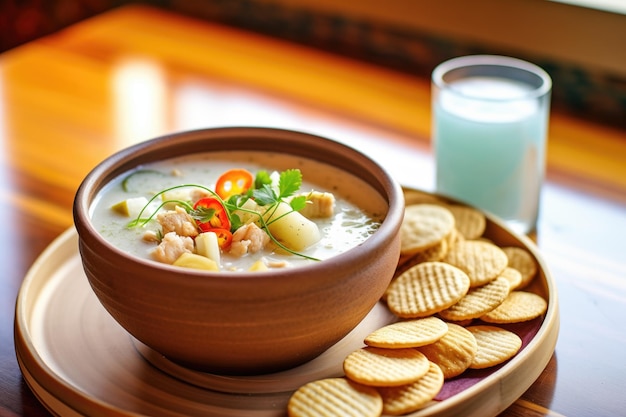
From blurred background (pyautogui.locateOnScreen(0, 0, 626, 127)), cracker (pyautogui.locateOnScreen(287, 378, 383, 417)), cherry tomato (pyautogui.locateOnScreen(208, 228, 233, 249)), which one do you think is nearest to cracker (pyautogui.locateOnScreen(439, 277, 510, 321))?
cracker (pyautogui.locateOnScreen(287, 378, 383, 417))

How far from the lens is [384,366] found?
1.29m

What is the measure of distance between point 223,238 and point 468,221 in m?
0.59

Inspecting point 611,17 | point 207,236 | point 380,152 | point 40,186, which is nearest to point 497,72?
point 380,152

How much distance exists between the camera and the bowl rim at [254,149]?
121 cm

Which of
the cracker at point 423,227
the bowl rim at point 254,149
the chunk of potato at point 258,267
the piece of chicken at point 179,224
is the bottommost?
the cracker at point 423,227

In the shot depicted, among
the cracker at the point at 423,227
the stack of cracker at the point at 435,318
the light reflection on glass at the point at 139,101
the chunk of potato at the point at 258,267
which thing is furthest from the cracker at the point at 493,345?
the light reflection on glass at the point at 139,101

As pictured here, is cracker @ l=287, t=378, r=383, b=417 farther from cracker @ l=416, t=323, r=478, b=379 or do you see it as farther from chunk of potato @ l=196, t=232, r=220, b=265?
chunk of potato @ l=196, t=232, r=220, b=265

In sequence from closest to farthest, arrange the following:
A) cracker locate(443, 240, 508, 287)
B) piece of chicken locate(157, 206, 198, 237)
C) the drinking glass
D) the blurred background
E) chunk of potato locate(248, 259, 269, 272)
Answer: chunk of potato locate(248, 259, 269, 272), piece of chicken locate(157, 206, 198, 237), cracker locate(443, 240, 508, 287), the drinking glass, the blurred background

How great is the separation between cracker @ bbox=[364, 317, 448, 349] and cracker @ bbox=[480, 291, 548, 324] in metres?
0.11

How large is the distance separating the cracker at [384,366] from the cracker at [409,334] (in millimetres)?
14

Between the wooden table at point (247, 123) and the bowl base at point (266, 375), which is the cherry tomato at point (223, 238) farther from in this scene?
the wooden table at point (247, 123)

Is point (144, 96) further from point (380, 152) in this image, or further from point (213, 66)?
point (380, 152)

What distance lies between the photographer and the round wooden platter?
1.27 meters

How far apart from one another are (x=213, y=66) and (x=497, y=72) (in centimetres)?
107
